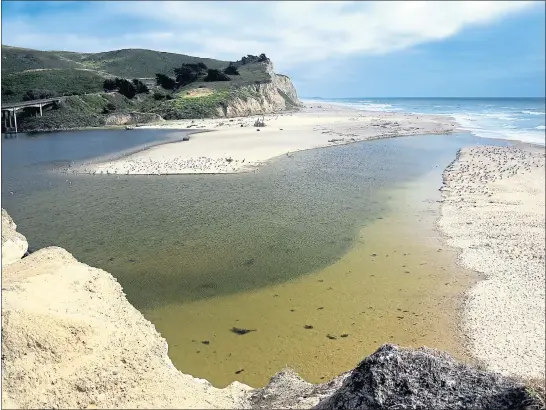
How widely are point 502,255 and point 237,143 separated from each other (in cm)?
3255

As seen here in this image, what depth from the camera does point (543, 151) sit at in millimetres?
41281

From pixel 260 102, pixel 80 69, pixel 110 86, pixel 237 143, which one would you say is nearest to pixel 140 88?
pixel 110 86

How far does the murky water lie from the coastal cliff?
2.98 metres

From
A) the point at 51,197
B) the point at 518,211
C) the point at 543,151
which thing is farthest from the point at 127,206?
the point at 543,151

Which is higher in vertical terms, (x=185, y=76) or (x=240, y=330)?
(x=185, y=76)

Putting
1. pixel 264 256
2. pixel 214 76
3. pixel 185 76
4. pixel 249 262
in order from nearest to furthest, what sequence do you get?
pixel 249 262 < pixel 264 256 < pixel 214 76 < pixel 185 76

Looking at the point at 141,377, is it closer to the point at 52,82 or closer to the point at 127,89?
the point at 127,89

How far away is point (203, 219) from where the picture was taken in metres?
21.5

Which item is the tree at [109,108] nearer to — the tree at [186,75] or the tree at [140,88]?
the tree at [140,88]

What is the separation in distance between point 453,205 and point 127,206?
1823cm

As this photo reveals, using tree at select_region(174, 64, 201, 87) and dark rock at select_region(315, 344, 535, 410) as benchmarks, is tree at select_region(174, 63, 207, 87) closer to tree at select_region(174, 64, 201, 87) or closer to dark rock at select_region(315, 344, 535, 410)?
tree at select_region(174, 64, 201, 87)

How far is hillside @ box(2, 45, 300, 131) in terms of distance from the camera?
65.8 meters

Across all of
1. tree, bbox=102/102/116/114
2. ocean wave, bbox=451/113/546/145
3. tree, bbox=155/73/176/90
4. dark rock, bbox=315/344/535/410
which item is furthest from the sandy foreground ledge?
dark rock, bbox=315/344/535/410

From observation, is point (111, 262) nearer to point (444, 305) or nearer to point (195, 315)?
point (195, 315)
